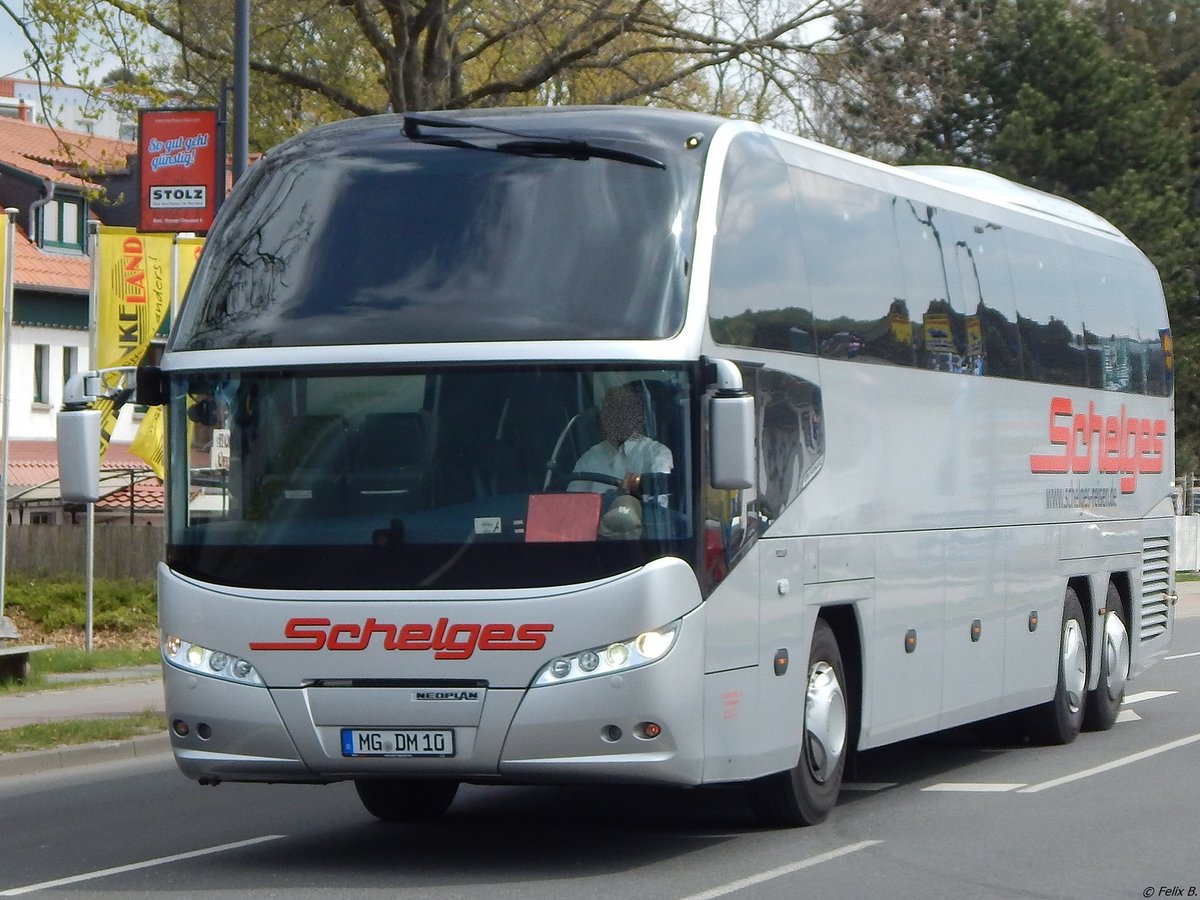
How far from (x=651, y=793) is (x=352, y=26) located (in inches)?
936

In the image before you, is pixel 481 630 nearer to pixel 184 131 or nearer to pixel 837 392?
pixel 837 392

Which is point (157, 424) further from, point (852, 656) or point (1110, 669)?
point (852, 656)

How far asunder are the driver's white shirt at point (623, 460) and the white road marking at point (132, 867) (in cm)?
271

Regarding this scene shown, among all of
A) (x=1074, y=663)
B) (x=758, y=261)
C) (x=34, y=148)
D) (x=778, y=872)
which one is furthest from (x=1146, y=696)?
(x=34, y=148)

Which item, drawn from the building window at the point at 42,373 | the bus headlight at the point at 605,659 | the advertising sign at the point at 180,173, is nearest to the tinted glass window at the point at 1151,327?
the advertising sign at the point at 180,173

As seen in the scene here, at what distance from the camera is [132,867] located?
394 inches

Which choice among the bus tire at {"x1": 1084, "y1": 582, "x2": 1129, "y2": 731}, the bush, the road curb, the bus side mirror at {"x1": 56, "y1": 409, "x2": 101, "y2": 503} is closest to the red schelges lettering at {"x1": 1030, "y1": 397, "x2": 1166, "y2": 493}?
the bus tire at {"x1": 1084, "y1": 582, "x2": 1129, "y2": 731}

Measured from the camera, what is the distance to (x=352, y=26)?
1348 inches

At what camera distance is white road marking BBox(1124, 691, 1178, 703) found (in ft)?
61.5

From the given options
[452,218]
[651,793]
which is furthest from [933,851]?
[452,218]

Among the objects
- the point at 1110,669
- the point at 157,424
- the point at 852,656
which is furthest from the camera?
the point at 157,424

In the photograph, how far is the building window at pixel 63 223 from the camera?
2137 inches

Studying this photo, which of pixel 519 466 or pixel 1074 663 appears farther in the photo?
pixel 1074 663

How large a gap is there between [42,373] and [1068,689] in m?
41.9
